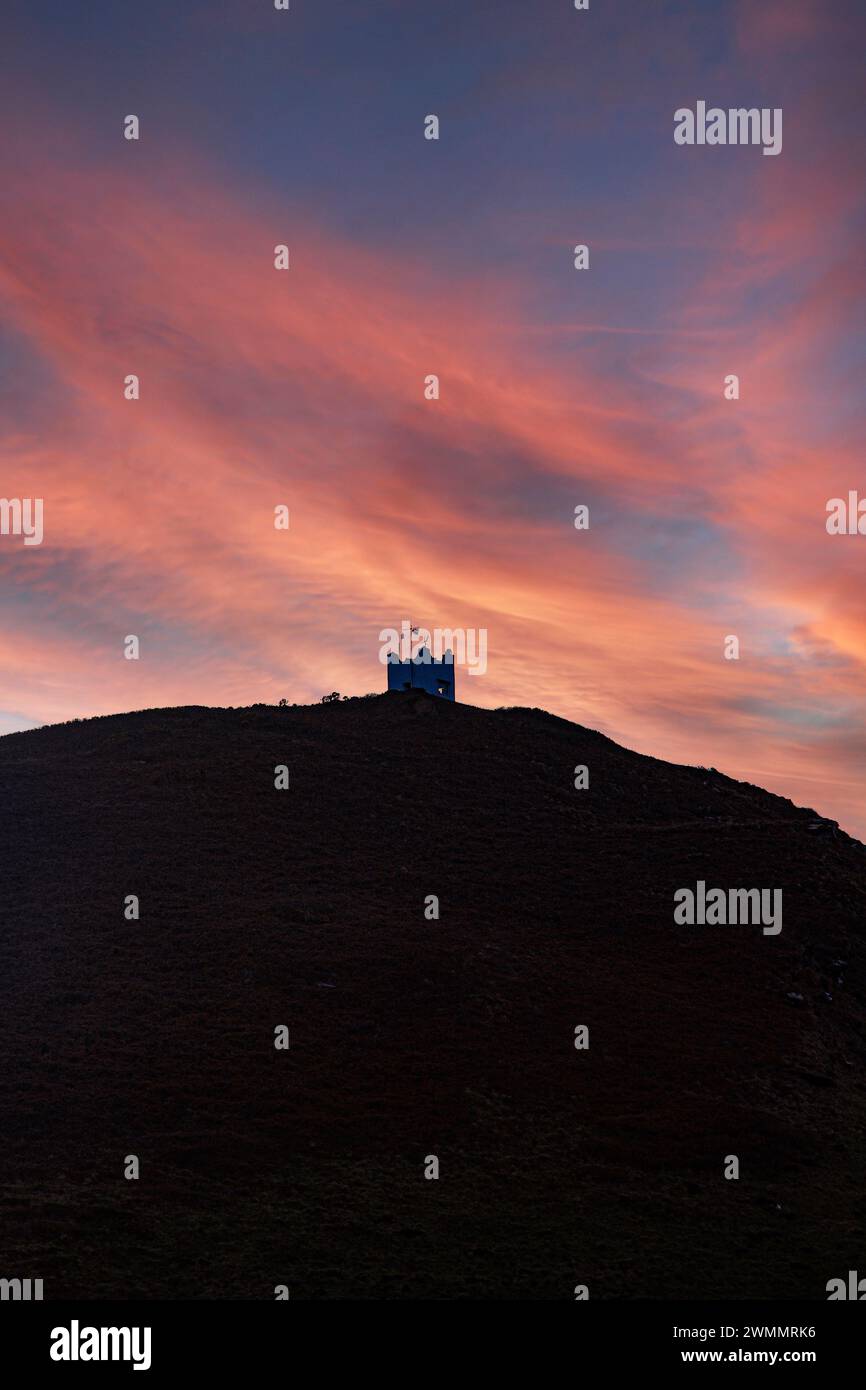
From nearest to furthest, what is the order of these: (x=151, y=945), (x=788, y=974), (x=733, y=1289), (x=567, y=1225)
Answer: (x=733, y=1289), (x=567, y=1225), (x=151, y=945), (x=788, y=974)

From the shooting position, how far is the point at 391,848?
47156mm

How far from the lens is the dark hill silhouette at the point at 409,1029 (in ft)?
72.7

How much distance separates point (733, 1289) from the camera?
2111 centimetres

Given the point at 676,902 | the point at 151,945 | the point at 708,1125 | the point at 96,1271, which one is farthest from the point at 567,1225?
the point at 676,902

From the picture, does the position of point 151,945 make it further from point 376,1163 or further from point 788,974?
point 788,974

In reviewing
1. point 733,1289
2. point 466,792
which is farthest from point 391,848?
point 733,1289

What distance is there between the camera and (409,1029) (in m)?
33.2

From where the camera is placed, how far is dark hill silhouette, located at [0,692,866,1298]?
22156 millimetres
